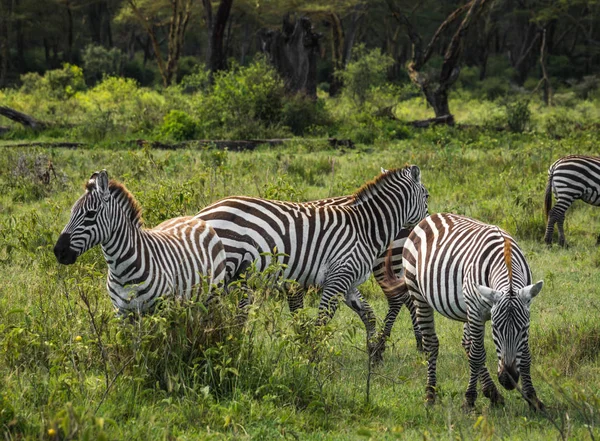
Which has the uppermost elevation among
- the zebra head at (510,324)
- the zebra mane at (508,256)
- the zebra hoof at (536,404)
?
the zebra mane at (508,256)

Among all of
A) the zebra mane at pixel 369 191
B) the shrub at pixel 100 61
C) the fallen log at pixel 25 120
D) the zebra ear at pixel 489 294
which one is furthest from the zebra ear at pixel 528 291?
the shrub at pixel 100 61

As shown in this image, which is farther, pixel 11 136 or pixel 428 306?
pixel 11 136

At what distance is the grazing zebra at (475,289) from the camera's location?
4.80 metres

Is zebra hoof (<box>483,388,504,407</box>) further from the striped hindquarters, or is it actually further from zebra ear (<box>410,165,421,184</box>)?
the striped hindquarters

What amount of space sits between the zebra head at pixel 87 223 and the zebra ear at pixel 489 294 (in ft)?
8.16

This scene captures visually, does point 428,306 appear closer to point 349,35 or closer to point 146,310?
point 146,310

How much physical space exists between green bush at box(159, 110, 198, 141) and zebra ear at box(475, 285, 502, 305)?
1437 centimetres

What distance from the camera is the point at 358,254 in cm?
666

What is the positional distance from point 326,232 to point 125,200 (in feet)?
6.04

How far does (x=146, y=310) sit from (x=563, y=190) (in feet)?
23.3

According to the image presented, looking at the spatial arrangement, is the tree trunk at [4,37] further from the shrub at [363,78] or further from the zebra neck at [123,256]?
the zebra neck at [123,256]

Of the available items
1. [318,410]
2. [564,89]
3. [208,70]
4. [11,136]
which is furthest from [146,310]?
[564,89]

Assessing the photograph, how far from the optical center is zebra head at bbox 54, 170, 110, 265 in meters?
5.12

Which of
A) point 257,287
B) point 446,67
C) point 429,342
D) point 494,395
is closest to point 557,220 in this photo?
point 429,342
